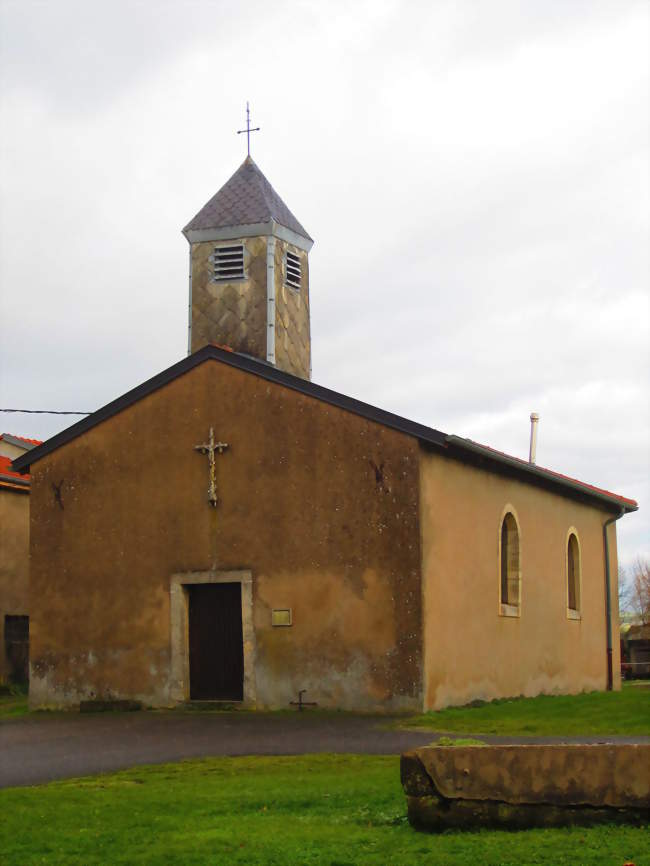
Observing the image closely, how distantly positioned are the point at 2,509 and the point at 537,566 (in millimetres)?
10348

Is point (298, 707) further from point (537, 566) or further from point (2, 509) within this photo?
point (2, 509)

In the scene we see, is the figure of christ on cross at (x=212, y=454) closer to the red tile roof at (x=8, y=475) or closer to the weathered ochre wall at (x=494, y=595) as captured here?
the weathered ochre wall at (x=494, y=595)

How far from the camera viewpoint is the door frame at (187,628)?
19.0 m

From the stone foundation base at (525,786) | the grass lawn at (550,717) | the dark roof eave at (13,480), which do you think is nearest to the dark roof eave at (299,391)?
the grass lawn at (550,717)

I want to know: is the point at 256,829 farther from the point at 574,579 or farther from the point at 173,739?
the point at 574,579

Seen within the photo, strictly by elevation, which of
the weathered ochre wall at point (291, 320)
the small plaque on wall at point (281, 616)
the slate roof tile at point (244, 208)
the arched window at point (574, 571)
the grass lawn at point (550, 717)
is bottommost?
the grass lawn at point (550, 717)

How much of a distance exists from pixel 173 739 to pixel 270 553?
15.4 feet

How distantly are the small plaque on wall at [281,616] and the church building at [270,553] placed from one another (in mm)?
33

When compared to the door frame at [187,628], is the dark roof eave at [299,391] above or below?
above

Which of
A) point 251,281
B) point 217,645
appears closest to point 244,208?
point 251,281

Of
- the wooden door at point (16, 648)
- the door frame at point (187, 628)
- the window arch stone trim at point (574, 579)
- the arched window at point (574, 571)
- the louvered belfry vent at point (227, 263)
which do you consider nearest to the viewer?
the door frame at point (187, 628)

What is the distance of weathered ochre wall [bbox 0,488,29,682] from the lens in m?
25.6

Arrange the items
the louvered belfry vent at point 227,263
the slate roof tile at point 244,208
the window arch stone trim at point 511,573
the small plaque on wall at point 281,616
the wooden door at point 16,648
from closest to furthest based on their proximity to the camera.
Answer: the small plaque on wall at point 281,616, the window arch stone trim at point 511,573, the louvered belfry vent at point 227,263, the slate roof tile at point 244,208, the wooden door at point 16,648

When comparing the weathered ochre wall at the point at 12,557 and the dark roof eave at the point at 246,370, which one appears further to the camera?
the weathered ochre wall at the point at 12,557
